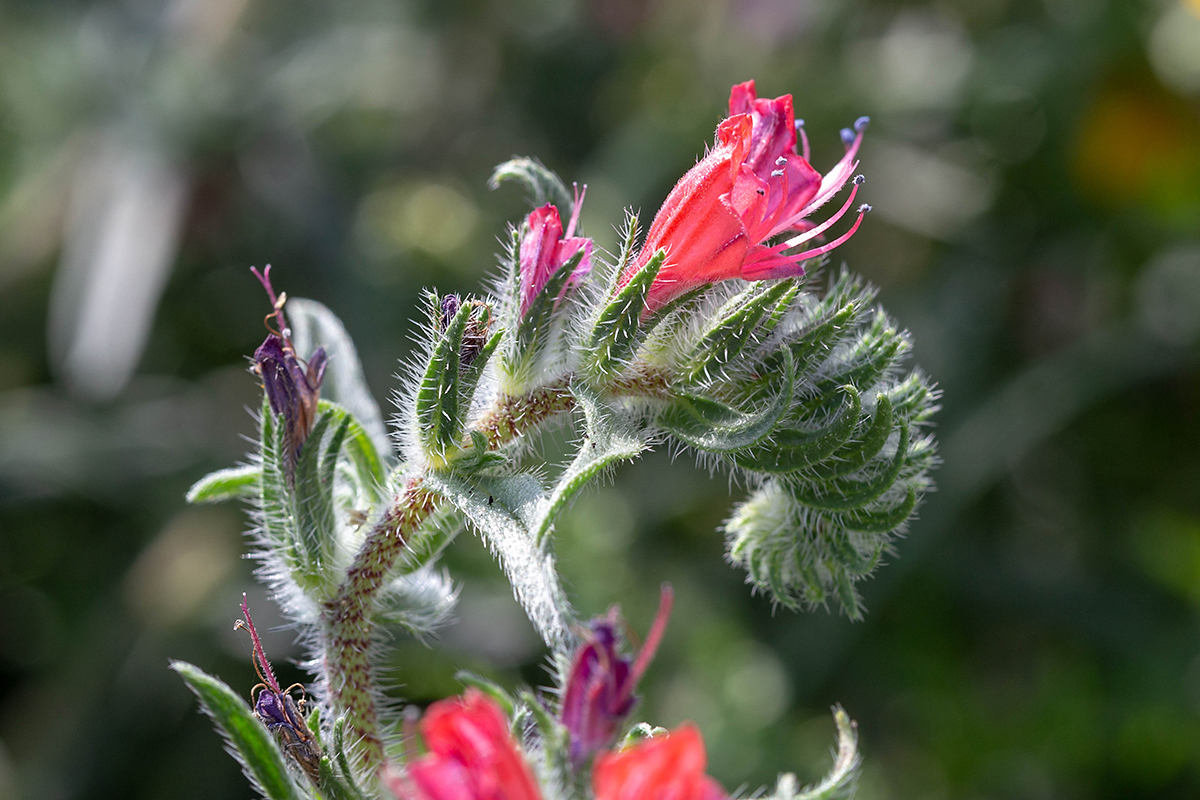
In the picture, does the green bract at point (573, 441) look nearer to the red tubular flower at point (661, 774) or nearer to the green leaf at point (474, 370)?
the green leaf at point (474, 370)

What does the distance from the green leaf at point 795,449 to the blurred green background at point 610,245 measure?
239 cm

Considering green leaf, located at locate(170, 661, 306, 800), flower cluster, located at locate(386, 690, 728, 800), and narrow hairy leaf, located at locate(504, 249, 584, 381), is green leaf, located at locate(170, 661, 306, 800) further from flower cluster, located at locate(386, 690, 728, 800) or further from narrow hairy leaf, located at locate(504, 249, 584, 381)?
narrow hairy leaf, located at locate(504, 249, 584, 381)

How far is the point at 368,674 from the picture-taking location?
212cm

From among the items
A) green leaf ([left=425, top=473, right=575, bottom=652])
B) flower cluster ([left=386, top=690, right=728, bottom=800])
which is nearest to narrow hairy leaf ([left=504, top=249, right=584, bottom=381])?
green leaf ([left=425, top=473, right=575, bottom=652])

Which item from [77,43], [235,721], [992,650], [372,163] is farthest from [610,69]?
[235,721]

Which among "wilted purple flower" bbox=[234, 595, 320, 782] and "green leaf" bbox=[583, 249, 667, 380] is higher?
"green leaf" bbox=[583, 249, 667, 380]

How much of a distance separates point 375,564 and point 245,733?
1.46 feet

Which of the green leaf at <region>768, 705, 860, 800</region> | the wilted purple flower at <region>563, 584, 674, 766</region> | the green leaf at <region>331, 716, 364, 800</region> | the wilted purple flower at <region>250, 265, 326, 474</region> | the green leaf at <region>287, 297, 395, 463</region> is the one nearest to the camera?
the wilted purple flower at <region>563, 584, 674, 766</region>

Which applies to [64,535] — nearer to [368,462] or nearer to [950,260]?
[368,462]

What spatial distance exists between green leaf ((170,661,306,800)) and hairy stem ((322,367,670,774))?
0.90 feet

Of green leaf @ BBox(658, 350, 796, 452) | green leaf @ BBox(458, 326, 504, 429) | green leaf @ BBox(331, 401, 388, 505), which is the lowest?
green leaf @ BBox(658, 350, 796, 452)

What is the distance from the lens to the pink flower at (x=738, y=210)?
1.93 metres

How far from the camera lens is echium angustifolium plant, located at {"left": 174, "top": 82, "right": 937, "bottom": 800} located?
1.88 metres

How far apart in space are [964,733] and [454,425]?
3.16m
